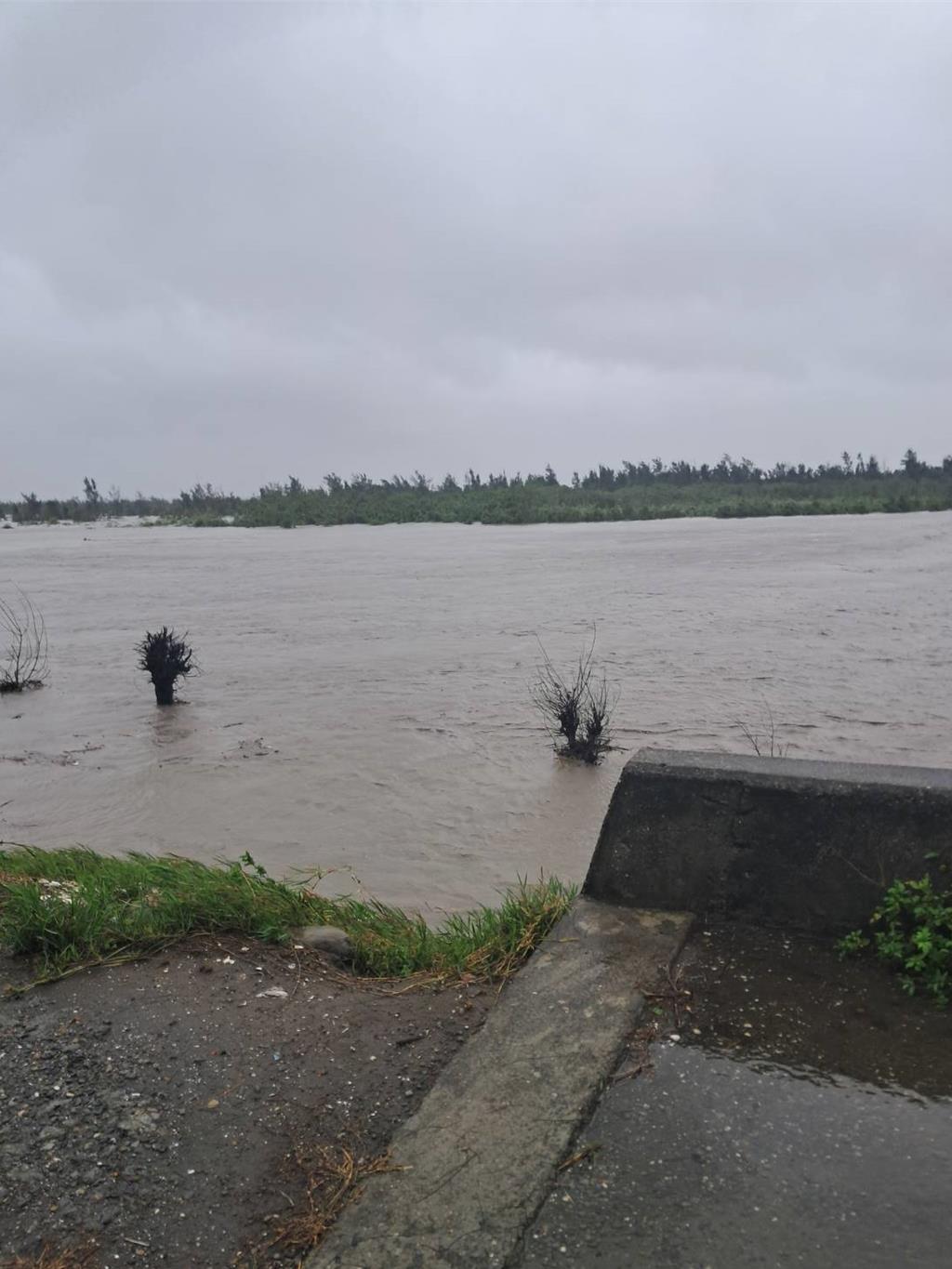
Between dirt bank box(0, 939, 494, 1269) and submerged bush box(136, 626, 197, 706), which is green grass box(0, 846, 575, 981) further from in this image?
submerged bush box(136, 626, 197, 706)

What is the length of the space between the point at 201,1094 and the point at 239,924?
1.13m

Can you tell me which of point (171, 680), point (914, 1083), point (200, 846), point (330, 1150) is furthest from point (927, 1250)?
point (171, 680)

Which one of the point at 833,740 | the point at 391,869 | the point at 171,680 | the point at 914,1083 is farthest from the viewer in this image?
the point at 171,680

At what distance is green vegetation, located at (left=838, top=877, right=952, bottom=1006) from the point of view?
9.38 feet

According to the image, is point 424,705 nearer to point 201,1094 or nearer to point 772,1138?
point 201,1094

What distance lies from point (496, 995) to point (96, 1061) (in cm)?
124

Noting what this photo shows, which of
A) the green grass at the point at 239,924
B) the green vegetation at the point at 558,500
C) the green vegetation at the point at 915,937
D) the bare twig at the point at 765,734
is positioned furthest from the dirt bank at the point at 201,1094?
the green vegetation at the point at 558,500

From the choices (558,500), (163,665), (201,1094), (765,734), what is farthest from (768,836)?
(558,500)

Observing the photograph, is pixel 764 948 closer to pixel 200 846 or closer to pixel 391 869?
pixel 391 869

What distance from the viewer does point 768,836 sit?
3283 millimetres

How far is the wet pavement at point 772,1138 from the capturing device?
6.60ft

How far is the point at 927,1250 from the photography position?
1968 millimetres

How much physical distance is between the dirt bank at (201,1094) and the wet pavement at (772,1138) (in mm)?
636

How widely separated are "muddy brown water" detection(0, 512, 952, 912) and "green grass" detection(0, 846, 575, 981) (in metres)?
1.61
